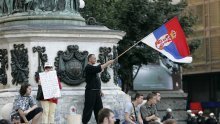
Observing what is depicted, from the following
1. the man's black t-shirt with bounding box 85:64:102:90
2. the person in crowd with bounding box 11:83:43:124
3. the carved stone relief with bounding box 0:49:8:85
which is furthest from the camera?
the carved stone relief with bounding box 0:49:8:85

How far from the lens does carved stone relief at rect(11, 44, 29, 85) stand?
22500 millimetres

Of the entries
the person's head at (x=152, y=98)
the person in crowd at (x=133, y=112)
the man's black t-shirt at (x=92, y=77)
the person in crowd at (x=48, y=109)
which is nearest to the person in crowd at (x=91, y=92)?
the man's black t-shirt at (x=92, y=77)

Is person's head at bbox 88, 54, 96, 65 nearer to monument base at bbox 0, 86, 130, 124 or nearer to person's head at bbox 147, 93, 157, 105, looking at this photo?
monument base at bbox 0, 86, 130, 124

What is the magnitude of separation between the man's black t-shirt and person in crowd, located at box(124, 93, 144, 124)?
2.80 ft

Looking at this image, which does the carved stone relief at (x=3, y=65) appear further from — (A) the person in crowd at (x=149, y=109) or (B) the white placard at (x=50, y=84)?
(A) the person in crowd at (x=149, y=109)

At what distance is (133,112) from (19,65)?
309 cm

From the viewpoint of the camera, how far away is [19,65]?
22.6 meters

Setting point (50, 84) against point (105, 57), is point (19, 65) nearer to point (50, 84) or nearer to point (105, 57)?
point (50, 84)

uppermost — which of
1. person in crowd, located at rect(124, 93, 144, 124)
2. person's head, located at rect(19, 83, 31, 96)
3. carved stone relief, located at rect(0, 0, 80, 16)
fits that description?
carved stone relief, located at rect(0, 0, 80, 16)

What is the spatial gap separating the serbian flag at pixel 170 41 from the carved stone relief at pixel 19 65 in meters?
2.89

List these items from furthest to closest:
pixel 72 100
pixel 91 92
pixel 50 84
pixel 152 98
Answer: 1. pixel 72 100
2. pixel 152 98
3. pixel 91 92
4. pixel 50 84

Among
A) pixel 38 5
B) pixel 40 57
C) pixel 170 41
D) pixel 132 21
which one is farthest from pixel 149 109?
pixel 132 21

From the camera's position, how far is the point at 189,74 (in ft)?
186

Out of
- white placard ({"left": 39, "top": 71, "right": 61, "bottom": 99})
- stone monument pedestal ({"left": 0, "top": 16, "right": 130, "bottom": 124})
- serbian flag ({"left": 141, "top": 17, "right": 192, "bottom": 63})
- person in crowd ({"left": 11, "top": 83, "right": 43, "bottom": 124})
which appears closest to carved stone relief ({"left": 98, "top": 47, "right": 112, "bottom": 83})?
stone monument pedestal ({"left": 0, "top": 16, "right": 130, "bottom": 124})
